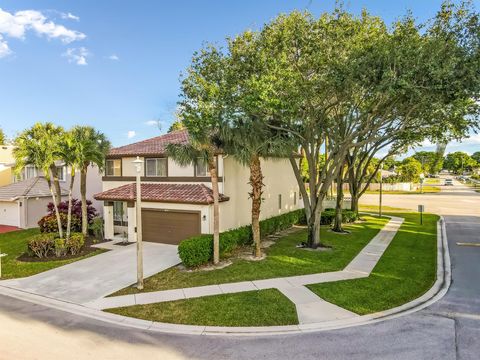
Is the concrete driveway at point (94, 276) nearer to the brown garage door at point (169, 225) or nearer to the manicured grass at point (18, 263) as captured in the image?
the manicured grass at point (18, 263)

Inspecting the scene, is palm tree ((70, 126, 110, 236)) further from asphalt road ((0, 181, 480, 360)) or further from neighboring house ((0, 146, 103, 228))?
asphalt road ((0, 181, 480, 360))

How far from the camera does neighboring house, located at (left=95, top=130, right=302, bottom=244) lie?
1869cm

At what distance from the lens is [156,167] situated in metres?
21.3

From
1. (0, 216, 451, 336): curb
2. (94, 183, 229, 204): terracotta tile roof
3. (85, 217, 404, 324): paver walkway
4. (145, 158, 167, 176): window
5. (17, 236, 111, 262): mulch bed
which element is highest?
(145, 158, 167, 176): window

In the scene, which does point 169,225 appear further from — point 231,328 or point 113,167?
point 231,328

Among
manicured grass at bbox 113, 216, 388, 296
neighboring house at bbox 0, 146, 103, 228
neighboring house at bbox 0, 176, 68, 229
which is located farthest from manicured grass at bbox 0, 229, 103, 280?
manicured grass at bbox 113, 216, 388, 296

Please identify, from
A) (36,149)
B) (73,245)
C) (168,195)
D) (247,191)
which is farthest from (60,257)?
(247,191)

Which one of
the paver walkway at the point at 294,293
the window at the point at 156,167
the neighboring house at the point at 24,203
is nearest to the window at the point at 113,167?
the window at the point at 156,167

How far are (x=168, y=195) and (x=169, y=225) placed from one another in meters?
1.90

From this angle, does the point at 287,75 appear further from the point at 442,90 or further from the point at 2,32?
the point at 2,32

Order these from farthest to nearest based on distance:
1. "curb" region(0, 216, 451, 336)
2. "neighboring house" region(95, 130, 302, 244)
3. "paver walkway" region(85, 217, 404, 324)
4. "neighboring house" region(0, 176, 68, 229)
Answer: "neighboring house" region(0, 176, 68, 229) → "neighboring house" region(95, 130, 302, 244) → "paver walkway" region(85, 217, 404, 324) → "curb" region(0, 216, 451, 336)

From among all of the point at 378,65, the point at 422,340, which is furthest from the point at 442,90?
the point at 422,340

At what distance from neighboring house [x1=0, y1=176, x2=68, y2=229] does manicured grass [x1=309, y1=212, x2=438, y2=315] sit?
982 inches

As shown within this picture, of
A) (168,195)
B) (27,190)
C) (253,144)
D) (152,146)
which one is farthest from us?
(27,190)
